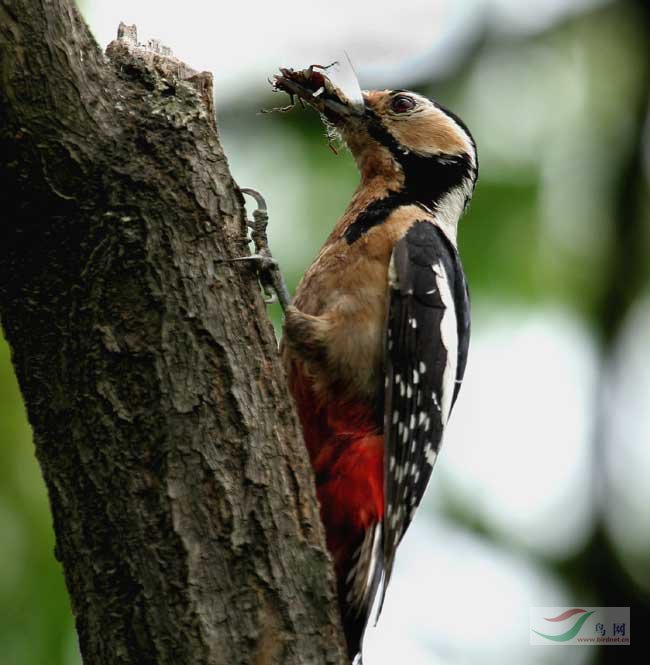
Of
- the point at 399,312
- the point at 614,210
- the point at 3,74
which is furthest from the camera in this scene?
the point at 614,210

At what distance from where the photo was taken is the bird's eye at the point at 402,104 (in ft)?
15.7

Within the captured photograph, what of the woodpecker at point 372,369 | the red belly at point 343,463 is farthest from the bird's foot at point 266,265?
the red belly at point 343,463

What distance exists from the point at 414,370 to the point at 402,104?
1459mm

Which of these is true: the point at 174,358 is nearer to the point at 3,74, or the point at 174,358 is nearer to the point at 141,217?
the point at 141,217

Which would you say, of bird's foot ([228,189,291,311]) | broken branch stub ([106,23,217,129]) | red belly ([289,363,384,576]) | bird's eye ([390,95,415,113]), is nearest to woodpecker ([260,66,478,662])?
red belly ([289,363,384,576])

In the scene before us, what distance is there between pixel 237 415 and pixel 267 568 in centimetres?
43

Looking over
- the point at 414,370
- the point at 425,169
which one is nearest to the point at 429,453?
the point at 414,370

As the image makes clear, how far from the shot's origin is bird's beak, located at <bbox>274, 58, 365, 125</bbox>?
446 cm

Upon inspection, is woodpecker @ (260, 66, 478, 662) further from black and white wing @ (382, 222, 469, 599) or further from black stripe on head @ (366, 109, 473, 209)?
black stripe on head @ (366, 109, 473, 209)

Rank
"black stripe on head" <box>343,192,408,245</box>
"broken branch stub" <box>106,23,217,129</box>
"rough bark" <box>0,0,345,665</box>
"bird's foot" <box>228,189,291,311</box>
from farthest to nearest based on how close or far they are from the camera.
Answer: "black stripe on head" <box>343,192,408,245</box>
"bird's foot" <box>228,189,291,311</box>
"broken branch stub" <box>106,23,217,129</box>
"rough bark" <box>0,0,345,665</box>

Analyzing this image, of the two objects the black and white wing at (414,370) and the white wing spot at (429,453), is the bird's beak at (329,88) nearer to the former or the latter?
the black and white wing at (414,370)

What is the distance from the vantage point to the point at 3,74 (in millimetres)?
2672

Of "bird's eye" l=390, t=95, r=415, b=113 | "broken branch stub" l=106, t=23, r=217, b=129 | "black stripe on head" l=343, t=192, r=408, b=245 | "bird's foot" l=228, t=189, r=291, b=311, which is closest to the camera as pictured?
"broken branch stub" l=106, t=23, r=217, b=129

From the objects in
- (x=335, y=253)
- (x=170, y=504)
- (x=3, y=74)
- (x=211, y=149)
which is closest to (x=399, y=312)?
(x=335, y=253)
